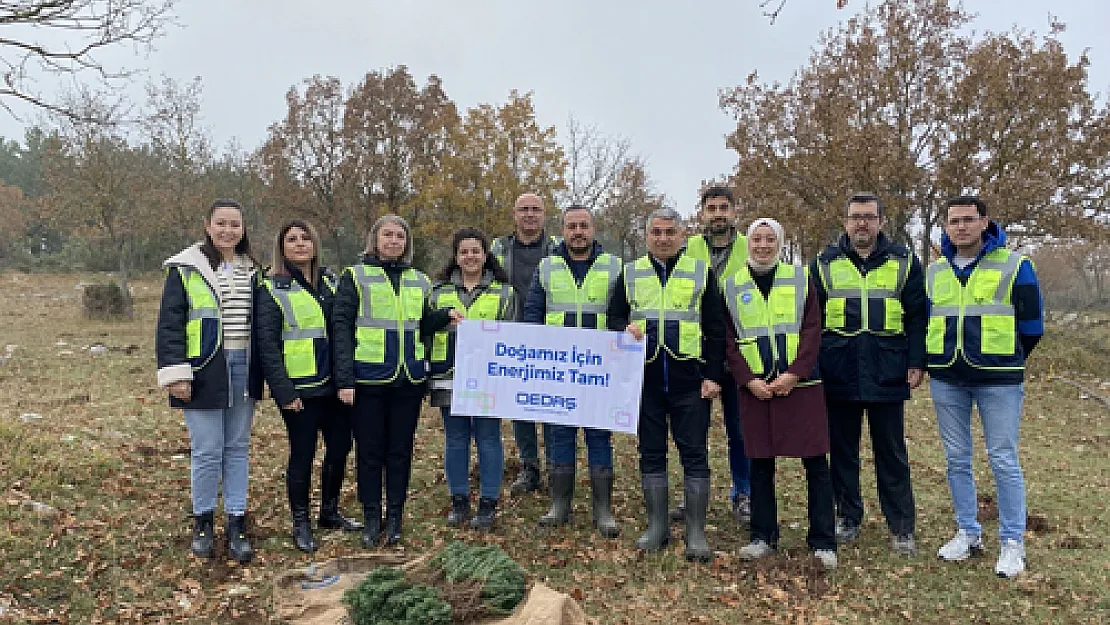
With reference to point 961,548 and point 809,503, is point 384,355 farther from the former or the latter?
point 961,548

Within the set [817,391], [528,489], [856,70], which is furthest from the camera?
[856,70]

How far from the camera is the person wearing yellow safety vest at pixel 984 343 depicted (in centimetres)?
467

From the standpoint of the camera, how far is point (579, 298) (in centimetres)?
525

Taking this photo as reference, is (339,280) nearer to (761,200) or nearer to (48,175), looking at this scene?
(761,200)

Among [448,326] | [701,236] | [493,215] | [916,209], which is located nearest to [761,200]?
[916,209]

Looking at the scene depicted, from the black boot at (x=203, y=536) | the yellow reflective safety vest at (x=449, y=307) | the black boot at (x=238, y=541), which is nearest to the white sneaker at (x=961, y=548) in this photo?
the yellow reflective safety vest at (x=449, y=307)

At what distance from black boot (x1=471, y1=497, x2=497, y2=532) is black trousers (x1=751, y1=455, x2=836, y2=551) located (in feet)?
6.74

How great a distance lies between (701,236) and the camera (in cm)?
556

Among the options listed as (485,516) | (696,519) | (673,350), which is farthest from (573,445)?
(673,350)

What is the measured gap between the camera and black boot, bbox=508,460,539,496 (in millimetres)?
6504

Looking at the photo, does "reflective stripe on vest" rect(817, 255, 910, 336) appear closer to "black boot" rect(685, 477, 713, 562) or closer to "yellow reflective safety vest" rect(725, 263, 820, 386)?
"yellow reflective safety vest" rect(725, 263, 820, 386)

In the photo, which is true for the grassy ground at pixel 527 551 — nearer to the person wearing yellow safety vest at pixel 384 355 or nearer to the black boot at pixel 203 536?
the black boot at pixel 203 536

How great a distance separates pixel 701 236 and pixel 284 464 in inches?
201

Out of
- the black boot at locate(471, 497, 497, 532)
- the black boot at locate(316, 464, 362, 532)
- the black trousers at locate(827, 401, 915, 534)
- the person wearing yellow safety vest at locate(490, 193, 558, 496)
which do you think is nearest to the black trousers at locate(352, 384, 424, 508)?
the black boot at locate(316, 464, 362, 532)
